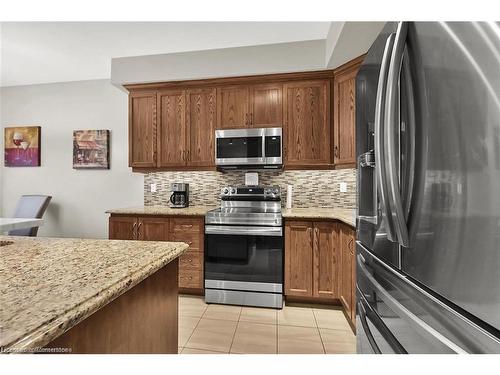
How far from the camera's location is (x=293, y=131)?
2.74m

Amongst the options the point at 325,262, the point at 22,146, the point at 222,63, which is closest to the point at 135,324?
the point at 325,262

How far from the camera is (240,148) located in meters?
2.74

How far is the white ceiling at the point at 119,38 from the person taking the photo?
236cm

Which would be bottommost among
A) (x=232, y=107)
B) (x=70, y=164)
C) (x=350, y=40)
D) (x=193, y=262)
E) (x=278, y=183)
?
(x=193, y=262)

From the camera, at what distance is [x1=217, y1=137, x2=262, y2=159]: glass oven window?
272 cm

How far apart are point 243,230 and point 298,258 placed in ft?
2.01

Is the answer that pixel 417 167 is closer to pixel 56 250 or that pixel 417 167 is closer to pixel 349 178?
pixel 56 250

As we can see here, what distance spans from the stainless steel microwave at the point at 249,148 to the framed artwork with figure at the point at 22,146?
3110 mm

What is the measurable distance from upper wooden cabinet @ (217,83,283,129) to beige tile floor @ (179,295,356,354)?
197cm

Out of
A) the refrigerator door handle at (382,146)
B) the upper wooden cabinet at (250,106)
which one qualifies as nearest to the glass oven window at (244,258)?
the upper wooden cabinet at (250,106)

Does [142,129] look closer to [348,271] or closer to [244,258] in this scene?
[244,258]
